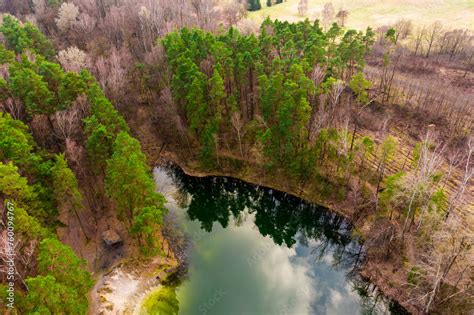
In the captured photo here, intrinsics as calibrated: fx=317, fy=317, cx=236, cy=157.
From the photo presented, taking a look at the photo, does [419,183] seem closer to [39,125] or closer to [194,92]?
[194,92]

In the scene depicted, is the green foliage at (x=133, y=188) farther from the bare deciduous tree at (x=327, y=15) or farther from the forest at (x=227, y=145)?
the bare deciduous tree at (x=327, y=15)

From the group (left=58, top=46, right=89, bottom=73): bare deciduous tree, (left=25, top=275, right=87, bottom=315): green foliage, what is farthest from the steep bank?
(left=25, top=275, right=87, bottom=315): green foliage

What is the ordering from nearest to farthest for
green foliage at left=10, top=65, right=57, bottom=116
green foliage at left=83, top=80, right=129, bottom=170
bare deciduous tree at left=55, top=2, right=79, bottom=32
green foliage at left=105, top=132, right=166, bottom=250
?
green foliage at left=105, top=132, right=166, bottom=250
green foliage at left=83, top=80, right=129, bottom=170
green foliage at left=10, top=65, right=57, bottom=116
bare deciduous tree at left=55, top=2, right=79, bottom=32

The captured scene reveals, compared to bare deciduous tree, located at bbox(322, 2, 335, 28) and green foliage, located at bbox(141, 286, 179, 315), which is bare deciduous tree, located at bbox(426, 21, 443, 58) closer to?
bare deciduous tree, located at bbox(322, 2, 335, 28)

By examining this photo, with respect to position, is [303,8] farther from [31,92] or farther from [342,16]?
[31,92]

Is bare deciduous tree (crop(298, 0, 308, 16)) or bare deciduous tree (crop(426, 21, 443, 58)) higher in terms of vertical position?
bare deciduous tree (crop(298, 0, 308, 16))

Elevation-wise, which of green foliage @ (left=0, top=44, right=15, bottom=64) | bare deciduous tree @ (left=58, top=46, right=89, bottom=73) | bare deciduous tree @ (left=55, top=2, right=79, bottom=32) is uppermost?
bare deciduous tree @ (left=55, top=2, right=79, bottom=32)

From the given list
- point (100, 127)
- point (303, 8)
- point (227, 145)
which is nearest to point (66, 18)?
point (100, 127)
